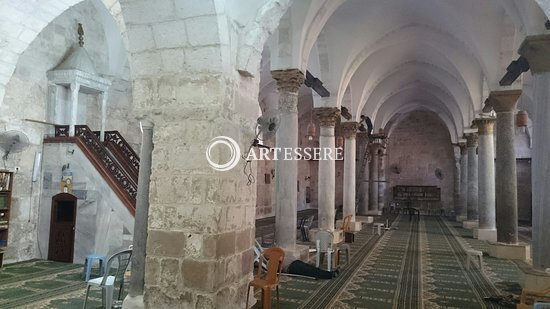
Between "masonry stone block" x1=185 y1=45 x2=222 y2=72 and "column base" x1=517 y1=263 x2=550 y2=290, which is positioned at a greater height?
"masonry stone block" x1=185 y1=45 x2=222 y2=72

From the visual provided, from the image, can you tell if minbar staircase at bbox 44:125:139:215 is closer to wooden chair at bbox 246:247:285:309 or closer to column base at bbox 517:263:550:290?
wooden chair at bbox 246:247:285:309

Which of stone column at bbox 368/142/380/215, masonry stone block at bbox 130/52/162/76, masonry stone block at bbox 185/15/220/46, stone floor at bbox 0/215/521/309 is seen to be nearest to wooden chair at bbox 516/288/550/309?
stone floor at bbox 0/215/521/309

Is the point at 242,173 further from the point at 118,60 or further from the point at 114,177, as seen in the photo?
the point at 118,60

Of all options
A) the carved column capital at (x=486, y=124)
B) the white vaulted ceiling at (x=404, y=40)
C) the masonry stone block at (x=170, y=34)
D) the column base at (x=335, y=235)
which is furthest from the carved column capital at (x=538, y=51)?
the carved column capital at (x=486, y=124)

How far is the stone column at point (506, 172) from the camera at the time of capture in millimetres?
8273

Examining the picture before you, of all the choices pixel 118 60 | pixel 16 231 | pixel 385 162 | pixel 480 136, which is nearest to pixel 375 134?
pixel 385 162

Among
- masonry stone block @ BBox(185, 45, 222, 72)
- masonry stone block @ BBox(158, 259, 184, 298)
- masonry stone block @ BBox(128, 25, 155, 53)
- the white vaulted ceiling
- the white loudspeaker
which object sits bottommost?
masonry stone block @ BBox(158, 259, 184, 298)

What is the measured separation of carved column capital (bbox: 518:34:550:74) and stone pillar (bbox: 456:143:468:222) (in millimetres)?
12614

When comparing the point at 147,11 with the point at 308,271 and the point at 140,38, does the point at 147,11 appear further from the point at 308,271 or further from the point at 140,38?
the point at 308,271

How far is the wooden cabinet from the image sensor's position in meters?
7.75

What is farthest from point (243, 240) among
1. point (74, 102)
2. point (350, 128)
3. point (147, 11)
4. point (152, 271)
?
point (350, 128)

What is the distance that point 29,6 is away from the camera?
5164 millimetres

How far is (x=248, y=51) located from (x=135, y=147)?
322 inches

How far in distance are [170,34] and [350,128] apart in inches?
414
